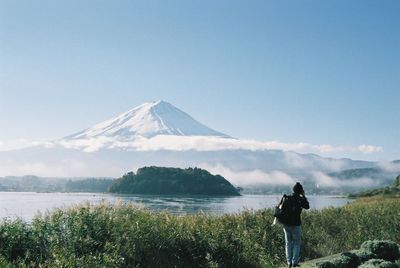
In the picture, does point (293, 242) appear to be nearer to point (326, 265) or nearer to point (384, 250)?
point (326, 265)

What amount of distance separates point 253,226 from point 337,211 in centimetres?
789

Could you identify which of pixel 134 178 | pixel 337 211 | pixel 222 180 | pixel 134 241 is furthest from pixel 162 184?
pixel 134 241

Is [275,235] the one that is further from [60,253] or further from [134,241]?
[60,253]

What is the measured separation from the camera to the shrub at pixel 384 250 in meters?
17.3

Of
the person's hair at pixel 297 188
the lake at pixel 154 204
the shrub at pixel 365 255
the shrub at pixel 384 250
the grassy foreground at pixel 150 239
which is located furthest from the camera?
the lake at pixel 154 204

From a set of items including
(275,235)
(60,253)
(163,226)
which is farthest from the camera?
(275,235)

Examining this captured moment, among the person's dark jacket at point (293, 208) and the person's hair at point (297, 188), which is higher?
the person's hair at point (297, 188)

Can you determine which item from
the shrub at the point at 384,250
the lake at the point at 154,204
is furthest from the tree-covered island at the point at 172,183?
the shrub at the point at 384,250

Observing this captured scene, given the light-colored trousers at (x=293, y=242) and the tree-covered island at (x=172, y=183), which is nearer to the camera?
the light-colored trousers at (x=293, y=242)

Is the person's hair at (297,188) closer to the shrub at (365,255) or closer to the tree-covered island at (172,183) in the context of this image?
the shrub at (365,255)

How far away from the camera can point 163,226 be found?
18.8 metres

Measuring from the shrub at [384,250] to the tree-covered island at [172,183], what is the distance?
154 metres

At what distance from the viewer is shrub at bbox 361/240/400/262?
17312 mm

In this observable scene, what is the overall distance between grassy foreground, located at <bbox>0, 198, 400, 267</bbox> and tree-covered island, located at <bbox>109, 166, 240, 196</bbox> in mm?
148020
